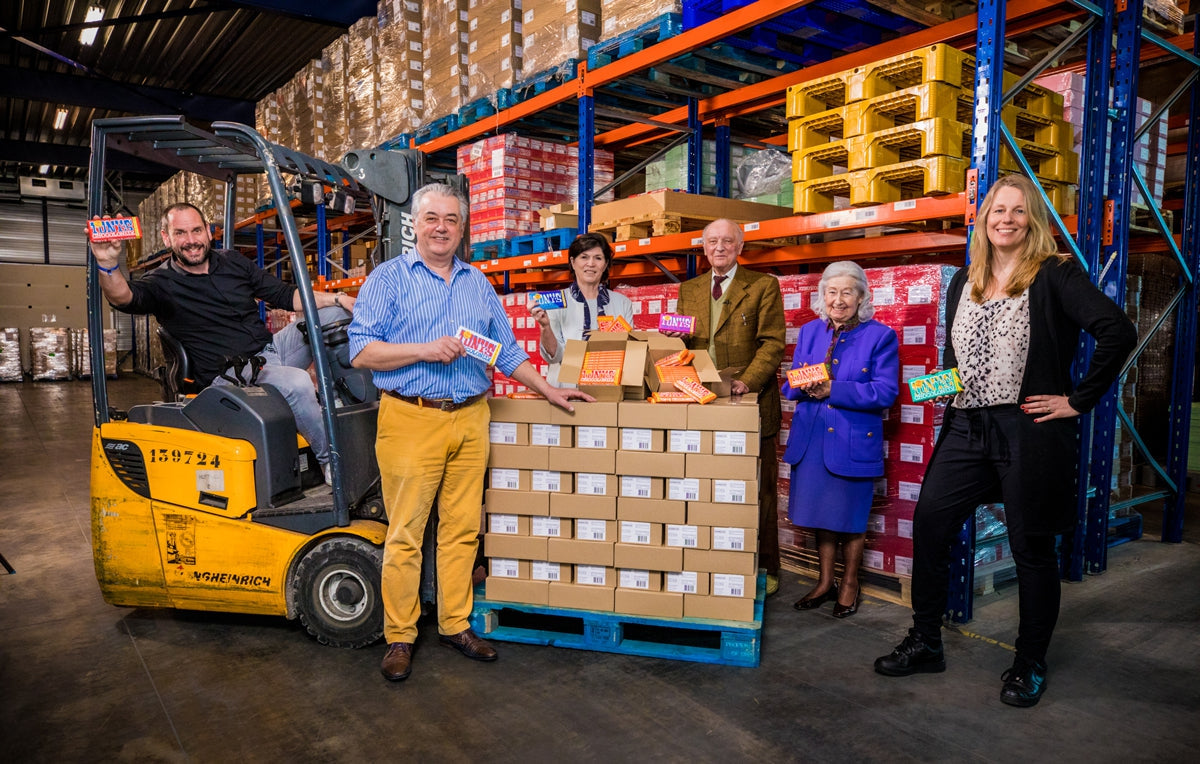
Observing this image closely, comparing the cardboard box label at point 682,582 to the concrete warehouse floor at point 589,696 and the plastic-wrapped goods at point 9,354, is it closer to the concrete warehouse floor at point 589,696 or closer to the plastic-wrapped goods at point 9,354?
the concrete warehouse floor at point 589,696

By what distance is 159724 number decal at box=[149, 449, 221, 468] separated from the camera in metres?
3.87

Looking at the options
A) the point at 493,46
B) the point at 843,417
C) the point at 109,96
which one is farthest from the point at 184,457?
the point at 109,96

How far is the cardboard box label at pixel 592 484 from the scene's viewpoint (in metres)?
3.77

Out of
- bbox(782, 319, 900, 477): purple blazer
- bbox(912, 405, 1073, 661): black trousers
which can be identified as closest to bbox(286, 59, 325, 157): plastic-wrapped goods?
bbox(782, 319, 900, 477): purple blazer

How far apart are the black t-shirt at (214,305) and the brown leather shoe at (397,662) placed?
1.79 metres

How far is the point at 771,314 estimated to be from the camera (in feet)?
14.6

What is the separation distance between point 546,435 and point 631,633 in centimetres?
120

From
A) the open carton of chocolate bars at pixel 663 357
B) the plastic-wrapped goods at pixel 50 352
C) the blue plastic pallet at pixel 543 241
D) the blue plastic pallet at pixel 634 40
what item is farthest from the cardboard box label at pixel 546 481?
the plastic-wrapped goods at pixel 50 352

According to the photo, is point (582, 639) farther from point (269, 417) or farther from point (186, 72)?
point (186, 72)

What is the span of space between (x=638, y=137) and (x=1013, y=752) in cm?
640

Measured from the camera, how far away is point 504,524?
3934 millimetres

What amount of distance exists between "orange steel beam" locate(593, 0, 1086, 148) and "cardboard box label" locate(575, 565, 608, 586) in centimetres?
366

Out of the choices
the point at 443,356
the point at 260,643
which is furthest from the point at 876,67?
the point at 260,643

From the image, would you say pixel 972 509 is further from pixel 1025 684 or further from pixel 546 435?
pixel 546 435
